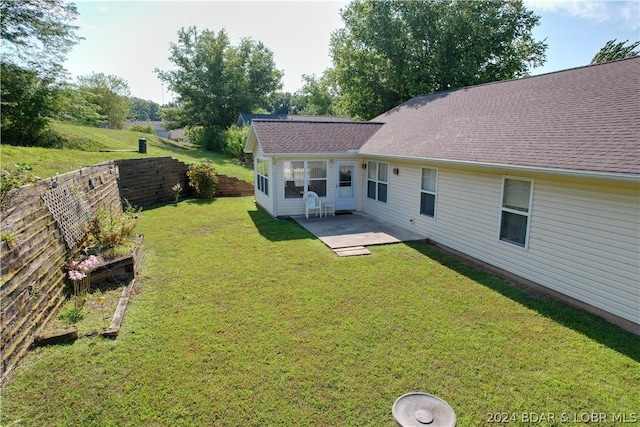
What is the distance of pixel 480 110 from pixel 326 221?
539 cm

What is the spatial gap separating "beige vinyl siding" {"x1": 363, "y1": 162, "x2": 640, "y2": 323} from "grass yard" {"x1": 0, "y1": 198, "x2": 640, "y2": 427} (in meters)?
0.55

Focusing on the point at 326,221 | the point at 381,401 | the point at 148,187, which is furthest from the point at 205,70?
the point at 381,401

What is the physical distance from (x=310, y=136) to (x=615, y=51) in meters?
22.8

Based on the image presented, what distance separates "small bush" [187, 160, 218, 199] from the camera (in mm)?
15266

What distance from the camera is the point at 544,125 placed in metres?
7.13

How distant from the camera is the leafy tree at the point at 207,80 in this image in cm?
3334

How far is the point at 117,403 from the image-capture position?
3.53m

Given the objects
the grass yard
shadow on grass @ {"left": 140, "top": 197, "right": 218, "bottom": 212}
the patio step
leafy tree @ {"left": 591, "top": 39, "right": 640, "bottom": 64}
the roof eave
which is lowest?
the grass yard

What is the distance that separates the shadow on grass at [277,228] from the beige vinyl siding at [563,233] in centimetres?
375

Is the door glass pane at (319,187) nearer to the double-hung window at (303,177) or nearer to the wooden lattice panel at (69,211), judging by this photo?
the double-hung window at (303,177)

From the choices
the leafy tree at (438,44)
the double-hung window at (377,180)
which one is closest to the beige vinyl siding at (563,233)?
the double-hung window at (377,180)

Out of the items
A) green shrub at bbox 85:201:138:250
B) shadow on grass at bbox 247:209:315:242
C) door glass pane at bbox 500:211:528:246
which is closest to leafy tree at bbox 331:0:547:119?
shadow on grass at bbox 247:209:315:242

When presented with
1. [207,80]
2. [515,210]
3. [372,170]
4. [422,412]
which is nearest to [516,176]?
[515,210]

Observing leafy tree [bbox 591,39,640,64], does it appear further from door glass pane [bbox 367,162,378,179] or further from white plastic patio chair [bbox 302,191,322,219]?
white plastic patio chair [bbox 302,191,322,219]
